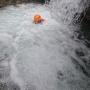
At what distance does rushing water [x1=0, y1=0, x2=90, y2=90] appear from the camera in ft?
13.8

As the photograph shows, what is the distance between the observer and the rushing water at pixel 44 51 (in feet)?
13.8

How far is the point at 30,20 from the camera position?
24.9ft

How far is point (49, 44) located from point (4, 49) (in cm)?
141

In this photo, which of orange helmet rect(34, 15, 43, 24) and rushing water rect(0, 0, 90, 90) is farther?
orange helmet rect(34, 15, 43, 24)

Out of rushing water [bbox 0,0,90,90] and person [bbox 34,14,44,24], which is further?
person [bbox 34,14,44,24]

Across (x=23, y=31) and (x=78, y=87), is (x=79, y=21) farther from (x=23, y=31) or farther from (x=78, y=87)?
(x=78, y=87)

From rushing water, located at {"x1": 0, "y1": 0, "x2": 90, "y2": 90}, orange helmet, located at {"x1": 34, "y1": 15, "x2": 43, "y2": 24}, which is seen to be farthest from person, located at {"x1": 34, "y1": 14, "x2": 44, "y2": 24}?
rushing water, located at {"x1": 0, "y1": 0, "x2": 90, "y2": 90}

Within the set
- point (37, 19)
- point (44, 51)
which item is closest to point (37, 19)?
point (37, 19)

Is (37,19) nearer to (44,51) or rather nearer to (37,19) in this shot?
(37,19)

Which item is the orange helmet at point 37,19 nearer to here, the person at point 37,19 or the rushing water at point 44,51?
the person at point 37,19

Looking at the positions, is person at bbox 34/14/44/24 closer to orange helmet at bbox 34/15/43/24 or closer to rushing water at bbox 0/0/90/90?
orange helmet at bbox 34/15/43/24

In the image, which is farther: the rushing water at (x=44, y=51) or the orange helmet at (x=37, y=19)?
the orange helmet at (x=37, y=19)

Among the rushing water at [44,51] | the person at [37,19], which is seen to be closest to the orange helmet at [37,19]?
the person at [37,19]

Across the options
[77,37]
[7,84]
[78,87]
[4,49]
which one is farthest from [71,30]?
[7,84]
